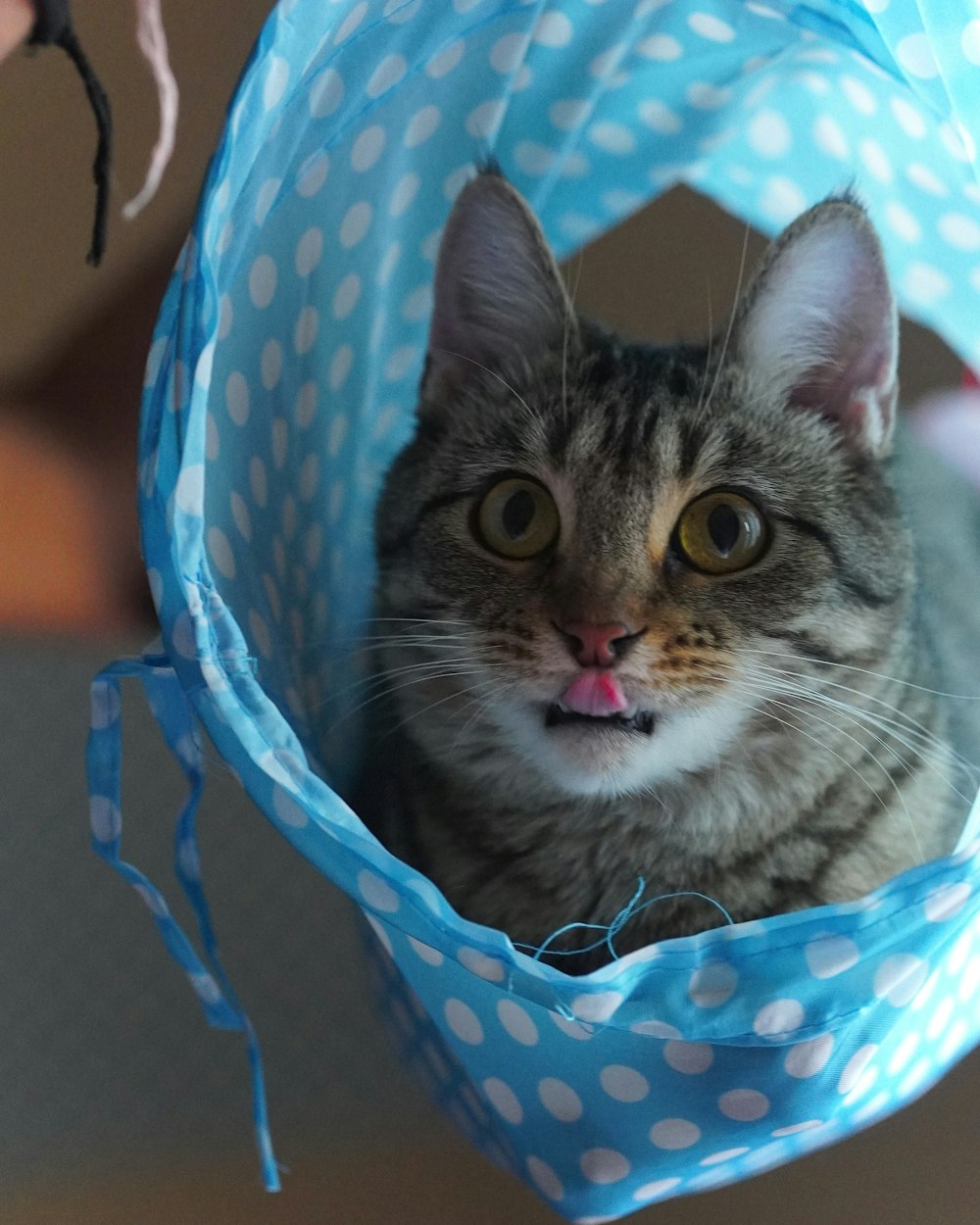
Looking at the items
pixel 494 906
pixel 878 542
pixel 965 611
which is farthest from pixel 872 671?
pixel 965 611

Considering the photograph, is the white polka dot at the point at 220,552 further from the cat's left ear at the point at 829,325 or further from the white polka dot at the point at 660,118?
the white polka dot at the point at 660,118

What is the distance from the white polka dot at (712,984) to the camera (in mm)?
643

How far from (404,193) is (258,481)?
34 cm

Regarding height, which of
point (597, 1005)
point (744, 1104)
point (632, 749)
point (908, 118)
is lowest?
point (744, 1104)

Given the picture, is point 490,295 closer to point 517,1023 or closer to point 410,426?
point 410,426

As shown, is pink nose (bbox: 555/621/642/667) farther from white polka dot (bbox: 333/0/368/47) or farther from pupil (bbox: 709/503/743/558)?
white polka dot (bbox: 333/0/368/47)

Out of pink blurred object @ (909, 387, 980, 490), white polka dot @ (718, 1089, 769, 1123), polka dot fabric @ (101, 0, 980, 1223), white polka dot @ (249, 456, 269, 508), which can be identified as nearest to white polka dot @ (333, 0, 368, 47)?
polka dot fabric @ (101, 0, 980, 1223)

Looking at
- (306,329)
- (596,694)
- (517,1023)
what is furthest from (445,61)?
(517,1023)

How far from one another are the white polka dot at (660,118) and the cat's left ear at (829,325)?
39 cm

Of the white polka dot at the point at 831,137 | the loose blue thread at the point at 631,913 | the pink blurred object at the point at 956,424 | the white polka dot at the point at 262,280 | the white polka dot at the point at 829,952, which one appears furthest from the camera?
the pink blurred object at the point at 956,424

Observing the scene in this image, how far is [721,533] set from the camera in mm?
862

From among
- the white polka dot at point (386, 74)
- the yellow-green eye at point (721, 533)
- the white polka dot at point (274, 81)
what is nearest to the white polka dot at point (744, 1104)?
the yellow-green eye at point (721, 533)

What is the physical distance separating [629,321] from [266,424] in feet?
2.42

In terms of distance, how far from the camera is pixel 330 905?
130 cm
